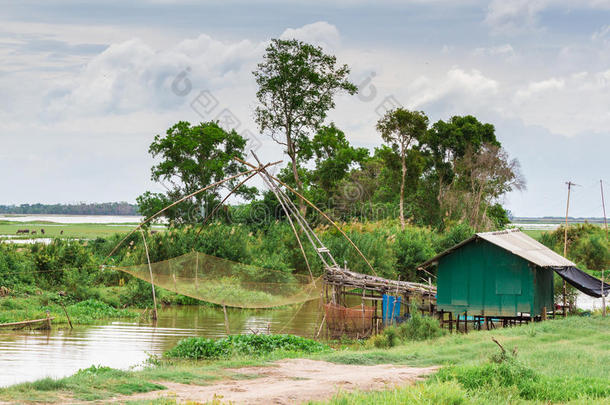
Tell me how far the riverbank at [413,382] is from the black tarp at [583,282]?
6.05 m

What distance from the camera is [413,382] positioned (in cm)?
818

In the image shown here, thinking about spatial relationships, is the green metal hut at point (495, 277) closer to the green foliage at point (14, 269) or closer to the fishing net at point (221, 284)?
the fishing net at point (221, 284)

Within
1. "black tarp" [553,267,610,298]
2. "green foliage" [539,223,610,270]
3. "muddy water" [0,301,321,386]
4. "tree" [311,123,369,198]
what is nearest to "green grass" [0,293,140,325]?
"muddy water" [0,301,321,386]

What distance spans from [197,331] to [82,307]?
12.8 ft

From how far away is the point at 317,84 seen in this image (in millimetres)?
31750

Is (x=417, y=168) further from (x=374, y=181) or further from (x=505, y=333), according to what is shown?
(x=505, y=333)

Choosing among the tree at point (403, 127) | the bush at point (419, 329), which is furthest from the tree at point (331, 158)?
the bush at point (419, 329)

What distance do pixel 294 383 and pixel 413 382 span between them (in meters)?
1.41

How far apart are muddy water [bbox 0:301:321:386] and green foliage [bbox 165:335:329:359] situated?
82cm

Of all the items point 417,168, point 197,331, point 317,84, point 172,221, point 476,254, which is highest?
point 317,84

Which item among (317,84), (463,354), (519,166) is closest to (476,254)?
(463,354)

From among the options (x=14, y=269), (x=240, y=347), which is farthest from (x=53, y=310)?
(x=240, y=347)

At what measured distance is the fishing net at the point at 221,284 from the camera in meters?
16.1

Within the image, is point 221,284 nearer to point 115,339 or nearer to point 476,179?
point 115,339
